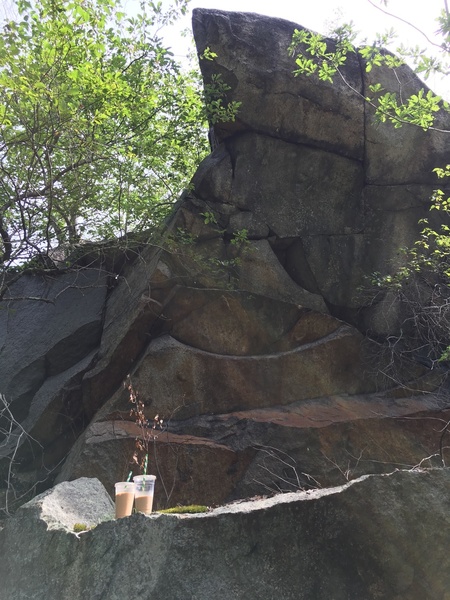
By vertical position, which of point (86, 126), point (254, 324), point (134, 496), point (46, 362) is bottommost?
point (46, 362)

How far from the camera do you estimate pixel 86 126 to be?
6746mm

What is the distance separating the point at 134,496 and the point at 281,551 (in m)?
1.07

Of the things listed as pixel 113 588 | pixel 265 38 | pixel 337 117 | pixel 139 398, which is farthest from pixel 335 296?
pixel 113 588

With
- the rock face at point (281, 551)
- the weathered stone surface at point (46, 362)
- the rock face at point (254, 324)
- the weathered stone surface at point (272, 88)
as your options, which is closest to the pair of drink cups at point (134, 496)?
the rock face at point (281, 551)

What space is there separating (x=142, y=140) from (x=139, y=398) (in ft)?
11.1

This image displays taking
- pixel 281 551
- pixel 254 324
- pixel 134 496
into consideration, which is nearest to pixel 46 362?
pixel 254 324

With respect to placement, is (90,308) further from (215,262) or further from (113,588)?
(113,588)

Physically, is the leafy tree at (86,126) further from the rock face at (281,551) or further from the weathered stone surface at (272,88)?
the rock face at (281,551)

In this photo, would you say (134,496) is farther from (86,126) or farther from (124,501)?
(86,126)

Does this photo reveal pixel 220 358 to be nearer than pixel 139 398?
No

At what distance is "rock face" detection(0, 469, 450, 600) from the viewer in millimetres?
3102

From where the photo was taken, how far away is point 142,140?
7.71 metres

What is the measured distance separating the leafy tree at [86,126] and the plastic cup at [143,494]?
3.73m

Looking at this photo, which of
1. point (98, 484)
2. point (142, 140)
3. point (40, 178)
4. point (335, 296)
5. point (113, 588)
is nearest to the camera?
point (113, 588)
